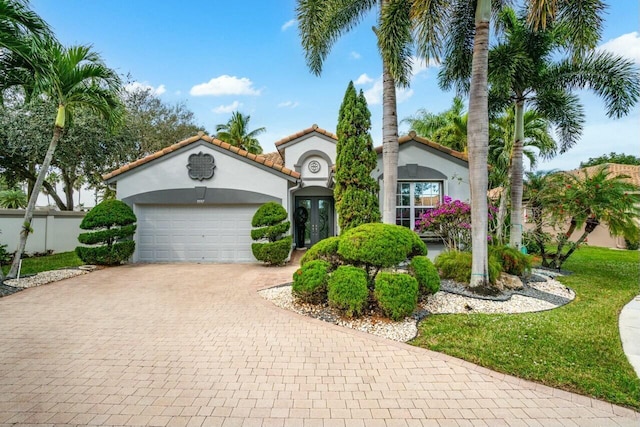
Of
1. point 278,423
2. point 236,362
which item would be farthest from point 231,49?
point 278,423

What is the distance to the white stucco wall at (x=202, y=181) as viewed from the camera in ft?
38.8

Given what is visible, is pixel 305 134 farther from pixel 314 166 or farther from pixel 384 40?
pixel 384 40

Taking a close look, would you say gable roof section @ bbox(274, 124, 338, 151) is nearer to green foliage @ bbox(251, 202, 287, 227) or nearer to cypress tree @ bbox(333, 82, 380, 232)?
green foliage @ bbox(251, 202, 287, 227)

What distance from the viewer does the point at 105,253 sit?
34.5 ft

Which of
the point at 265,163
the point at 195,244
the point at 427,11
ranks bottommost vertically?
the point at 195,244

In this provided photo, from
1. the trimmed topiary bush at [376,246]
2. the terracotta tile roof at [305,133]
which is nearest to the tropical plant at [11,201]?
the terracotta tile roof at [305,133]

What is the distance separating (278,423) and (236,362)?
4.51ft

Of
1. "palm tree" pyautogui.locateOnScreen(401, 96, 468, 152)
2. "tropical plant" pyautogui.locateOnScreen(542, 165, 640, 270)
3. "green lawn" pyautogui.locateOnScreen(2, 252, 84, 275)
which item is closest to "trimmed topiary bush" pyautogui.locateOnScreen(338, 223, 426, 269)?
"tropical plant" pyautogui.locateOnScreen(542, 165, 640, 270)

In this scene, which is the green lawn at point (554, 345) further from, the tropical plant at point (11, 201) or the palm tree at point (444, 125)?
the tropical plant at point (11, 201)

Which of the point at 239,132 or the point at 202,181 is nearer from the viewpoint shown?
the point at 202,181

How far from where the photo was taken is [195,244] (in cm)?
1210

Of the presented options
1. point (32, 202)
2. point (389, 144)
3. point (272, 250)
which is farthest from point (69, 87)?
point (389, 144)

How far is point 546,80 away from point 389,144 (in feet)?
20.5

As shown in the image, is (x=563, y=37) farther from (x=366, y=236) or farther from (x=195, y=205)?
(x=195, y=205)
